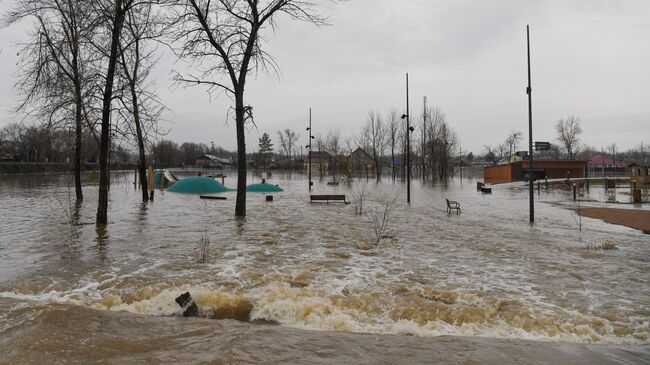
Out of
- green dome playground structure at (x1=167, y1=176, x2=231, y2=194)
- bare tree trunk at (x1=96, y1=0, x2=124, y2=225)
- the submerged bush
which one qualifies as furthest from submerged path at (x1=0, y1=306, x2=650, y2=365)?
green dome playground structure at (x1=167, y1=176, x2=231, y2=194)

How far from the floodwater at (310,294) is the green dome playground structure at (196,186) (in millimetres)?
16064

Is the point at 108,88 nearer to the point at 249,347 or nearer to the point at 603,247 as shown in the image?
the point at 249,347

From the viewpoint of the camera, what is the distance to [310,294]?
6535 mm

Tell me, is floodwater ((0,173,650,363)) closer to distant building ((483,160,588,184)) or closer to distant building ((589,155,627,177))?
distant building ((483,160,588,184))

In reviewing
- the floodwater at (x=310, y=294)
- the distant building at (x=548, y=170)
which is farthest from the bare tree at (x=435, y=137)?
the floodwater at (x=310, y=294)

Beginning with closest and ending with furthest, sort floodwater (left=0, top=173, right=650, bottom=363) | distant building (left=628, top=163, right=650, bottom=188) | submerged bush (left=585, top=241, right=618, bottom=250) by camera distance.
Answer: floodwater (left=0, top=173, right=650, bottom=363)
submerged bush (left=585, top=241, right=618, bottom=250)
distant building (left=628, top=163, right=650, bottom=188)

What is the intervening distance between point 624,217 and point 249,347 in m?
18.4

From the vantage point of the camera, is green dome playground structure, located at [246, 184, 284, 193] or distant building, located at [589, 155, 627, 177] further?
distant building, located at [589, 155, 627, 177]

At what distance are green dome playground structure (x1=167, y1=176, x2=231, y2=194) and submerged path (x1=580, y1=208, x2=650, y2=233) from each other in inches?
930

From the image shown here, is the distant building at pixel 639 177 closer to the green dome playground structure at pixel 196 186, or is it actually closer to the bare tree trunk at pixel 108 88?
the green dome playground structure at pixel 196 186

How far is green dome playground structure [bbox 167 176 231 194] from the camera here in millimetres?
28719

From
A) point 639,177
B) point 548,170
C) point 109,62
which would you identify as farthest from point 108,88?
point 548,170

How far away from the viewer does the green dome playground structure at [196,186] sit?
94.2ft

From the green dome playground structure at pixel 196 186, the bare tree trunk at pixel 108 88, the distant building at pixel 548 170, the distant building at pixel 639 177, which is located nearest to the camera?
the bare tree trunk at pixel 108 88
